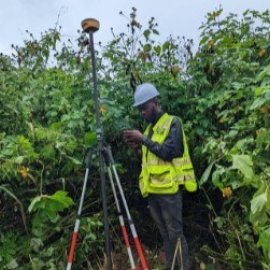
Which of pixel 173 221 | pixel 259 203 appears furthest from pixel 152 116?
pixel 259 203

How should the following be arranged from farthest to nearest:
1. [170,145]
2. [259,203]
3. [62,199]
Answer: [170,145] → [62,199] → [259,203]

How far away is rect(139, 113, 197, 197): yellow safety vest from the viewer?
471 centimetres

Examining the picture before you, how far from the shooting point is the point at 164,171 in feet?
15.5

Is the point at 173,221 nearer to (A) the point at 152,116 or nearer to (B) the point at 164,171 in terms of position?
(B) the point at 164,171

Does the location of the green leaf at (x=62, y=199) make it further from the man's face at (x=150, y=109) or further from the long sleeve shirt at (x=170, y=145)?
the man's face at (x=150, y=109)

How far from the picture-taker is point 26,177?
487 centimetres

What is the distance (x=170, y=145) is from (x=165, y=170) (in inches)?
8.6

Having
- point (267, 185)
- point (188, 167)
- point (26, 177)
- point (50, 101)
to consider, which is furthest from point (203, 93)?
point (267, 185)

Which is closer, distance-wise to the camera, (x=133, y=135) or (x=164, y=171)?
(x=164, y=171)

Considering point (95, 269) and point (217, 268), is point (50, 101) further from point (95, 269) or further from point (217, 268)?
point (217, 268)

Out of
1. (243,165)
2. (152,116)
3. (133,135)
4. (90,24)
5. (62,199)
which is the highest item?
(90,24)

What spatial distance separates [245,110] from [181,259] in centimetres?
148

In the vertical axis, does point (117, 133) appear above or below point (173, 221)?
above

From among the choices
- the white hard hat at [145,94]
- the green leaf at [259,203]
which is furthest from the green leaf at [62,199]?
the green leaf at [259,203]
